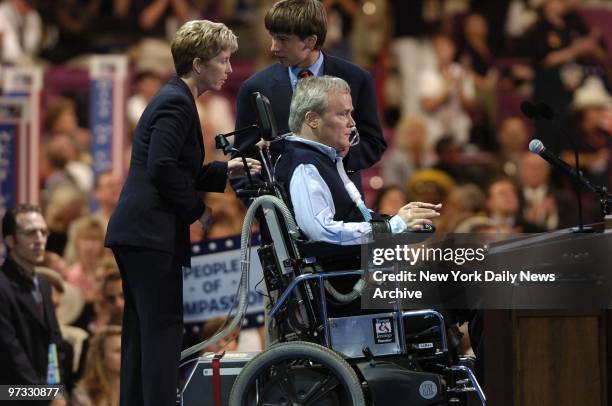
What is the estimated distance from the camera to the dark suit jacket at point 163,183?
599cm

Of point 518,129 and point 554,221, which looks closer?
point 554,221

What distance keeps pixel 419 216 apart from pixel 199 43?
3.60ft

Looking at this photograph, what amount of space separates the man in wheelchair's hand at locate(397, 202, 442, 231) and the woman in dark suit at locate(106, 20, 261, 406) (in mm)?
811

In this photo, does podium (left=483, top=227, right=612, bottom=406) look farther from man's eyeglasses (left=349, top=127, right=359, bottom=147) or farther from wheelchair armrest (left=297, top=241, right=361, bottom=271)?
man's eyeglasses (left=349, top=127, right=359, bottom=147)

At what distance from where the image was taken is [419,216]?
19.2 ft

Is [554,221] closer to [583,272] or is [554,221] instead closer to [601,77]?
[601,77]

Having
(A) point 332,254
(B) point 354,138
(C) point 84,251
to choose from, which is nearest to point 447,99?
(C) point 84,251

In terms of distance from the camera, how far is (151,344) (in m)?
6.02

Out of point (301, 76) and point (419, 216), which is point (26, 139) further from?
point (419, 216)

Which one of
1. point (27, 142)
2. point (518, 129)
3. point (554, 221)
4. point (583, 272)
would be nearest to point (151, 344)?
point (583, 272)

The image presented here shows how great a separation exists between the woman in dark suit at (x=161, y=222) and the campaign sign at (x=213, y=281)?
1.99m

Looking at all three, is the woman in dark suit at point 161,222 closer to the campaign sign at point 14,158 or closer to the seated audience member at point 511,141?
the campaign sign at point 14,158

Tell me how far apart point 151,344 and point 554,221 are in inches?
221

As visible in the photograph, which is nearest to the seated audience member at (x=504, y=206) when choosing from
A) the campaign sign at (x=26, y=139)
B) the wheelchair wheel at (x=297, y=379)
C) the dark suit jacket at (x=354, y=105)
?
the campaign sign at (x=26, y=139)
